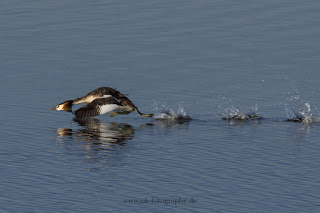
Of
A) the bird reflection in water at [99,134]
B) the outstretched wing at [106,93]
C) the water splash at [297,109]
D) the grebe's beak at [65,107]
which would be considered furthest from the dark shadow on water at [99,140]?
the water splash at [297,109]

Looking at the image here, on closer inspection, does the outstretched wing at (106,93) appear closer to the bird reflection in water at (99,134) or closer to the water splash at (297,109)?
the bird reflection in water at (99,134)

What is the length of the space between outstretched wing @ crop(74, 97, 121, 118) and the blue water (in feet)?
1.20

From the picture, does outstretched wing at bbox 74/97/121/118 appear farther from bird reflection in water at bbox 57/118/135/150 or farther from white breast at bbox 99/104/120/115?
bird reflection in water at bbox 57/118/135/150

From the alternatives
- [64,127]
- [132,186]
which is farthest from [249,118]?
[132,186]

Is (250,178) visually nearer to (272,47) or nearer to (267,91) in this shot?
(267,91)

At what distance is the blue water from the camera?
644 inches

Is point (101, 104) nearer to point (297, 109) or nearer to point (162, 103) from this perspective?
point (162, 103)

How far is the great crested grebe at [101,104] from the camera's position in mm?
23516

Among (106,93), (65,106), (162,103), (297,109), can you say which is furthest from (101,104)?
(297,109)

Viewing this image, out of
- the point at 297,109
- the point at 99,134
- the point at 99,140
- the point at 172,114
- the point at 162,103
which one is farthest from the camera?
the point at 162,103

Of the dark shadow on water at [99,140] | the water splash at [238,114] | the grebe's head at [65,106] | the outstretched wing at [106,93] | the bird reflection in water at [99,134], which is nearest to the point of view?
the dark shadow on water at [99,140]

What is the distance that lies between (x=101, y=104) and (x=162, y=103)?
233cm

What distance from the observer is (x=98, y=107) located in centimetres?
2355

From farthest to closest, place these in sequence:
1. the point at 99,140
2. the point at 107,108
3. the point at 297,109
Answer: the point at 297,109, the point at 107,108, the point at 99,140
